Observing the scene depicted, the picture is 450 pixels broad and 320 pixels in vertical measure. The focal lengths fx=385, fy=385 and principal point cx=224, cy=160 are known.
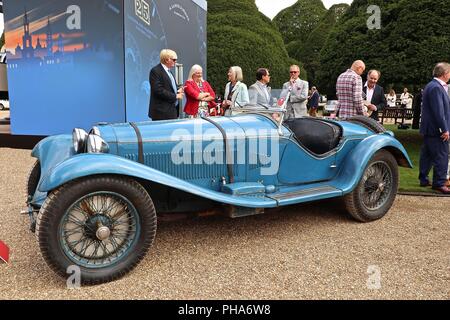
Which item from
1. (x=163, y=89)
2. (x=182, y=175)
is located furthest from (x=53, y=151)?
(x=163, y=89)

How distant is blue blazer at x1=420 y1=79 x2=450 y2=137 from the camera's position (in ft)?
17.0

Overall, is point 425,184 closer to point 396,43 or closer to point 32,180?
point 396,43

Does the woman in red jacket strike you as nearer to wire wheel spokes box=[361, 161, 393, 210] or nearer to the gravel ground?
the gravel ground

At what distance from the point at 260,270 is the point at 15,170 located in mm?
5753

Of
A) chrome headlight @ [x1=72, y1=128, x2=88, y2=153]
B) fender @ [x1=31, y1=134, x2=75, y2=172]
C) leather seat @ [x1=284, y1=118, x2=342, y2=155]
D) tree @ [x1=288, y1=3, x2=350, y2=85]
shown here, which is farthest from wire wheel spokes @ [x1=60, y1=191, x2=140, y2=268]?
tree @ [x1=288, y1=3, x2=350, y2=85]

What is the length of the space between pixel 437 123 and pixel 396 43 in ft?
13.6

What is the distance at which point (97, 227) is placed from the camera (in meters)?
2.87

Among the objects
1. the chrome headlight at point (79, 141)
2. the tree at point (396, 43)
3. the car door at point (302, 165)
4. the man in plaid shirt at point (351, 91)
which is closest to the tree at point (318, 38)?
the tree at point (396, 43)

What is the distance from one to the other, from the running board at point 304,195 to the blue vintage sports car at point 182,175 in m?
0.01

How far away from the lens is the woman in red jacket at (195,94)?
18.5ft

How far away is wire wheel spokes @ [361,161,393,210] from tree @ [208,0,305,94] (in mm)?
16018

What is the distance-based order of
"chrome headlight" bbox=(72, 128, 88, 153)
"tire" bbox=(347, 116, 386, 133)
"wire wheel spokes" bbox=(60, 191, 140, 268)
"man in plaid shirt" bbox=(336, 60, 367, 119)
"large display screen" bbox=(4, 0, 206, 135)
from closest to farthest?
"wire wheel spokes" bbox=(60, 191, 140, 268)
"chrome headlight" bbox=(72, 128, 88, 153)
"tire" bbox=(347, 116, 386, 133)
"man in plaid shirt" bbox=(336, 60, 367, 119)
"large display screen" bbox=(4, 0, 206, 135)

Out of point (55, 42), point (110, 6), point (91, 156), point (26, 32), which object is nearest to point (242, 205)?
point (91, 156)
